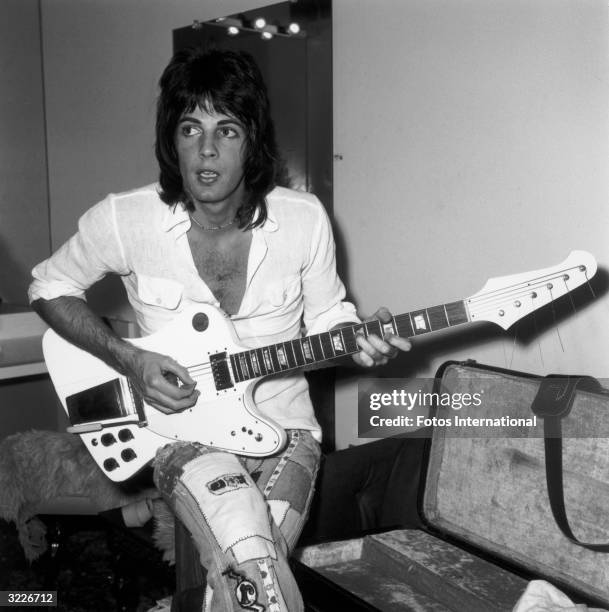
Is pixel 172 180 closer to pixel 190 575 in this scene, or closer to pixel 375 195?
pixel 375 195

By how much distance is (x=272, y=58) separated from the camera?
2.21 meters

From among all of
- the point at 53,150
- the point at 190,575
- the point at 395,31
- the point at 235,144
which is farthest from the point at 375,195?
the point at 53,150

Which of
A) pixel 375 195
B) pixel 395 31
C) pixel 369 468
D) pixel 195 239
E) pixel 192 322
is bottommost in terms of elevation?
pixel 369 468

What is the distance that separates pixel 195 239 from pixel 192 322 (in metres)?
0.22

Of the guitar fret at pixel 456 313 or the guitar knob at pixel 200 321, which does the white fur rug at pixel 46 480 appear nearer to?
the guitar knob at pixel 200 321

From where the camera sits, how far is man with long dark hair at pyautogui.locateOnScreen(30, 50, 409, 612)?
157cm

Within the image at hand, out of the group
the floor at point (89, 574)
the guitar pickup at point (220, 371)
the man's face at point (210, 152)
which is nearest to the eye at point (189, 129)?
the man's face at point (210, 152)

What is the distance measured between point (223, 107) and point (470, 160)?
638 mm

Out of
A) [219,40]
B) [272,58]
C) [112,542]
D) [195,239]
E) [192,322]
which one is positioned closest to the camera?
[192,322]

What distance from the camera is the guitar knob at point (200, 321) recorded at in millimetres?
1544

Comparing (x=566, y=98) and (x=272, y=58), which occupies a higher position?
(x=272, y=58)

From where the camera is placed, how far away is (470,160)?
180 centimetres

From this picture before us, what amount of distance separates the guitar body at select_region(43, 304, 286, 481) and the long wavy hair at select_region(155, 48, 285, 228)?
0.96 feet

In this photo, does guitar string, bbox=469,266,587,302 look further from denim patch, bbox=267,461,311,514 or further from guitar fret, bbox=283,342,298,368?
denim patch, bbox=267,461,311,514
